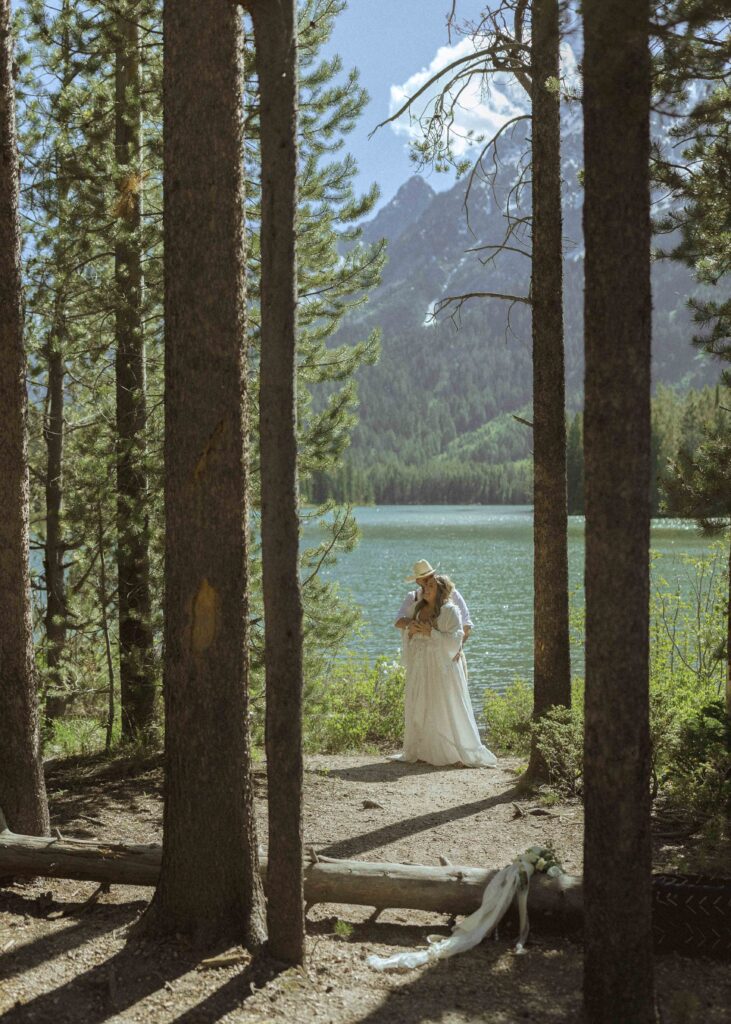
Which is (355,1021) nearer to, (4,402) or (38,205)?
(4,402)

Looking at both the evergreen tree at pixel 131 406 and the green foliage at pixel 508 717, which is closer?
the evergreen tree at pixel 131 406

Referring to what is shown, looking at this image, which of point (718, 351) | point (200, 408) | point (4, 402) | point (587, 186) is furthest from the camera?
point (718, 351)

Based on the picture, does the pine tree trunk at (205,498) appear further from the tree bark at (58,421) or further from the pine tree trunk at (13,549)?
the tree bark at (58,421)

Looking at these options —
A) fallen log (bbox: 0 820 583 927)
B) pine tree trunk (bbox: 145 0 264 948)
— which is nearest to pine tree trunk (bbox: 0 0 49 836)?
fallen log (bbox: 0 820 583 927)

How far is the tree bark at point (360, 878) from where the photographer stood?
186 inches

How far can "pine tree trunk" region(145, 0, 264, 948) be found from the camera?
4.36 m

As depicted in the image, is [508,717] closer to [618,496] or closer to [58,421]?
[58,421]

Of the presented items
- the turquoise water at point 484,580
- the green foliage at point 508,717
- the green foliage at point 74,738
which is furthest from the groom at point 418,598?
the green foliage at point 74,738

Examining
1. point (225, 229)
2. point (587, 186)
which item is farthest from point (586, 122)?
point (225, 229)

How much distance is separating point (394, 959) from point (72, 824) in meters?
2.93

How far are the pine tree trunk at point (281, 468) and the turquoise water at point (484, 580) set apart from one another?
14.0 feet

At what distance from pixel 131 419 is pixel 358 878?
5367mm

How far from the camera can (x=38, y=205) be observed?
8.64 m

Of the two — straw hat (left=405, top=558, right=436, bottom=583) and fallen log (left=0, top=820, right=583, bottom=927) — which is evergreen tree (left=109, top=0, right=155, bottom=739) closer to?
straw hat (left=405, top=558, right=436, bottom=583)
